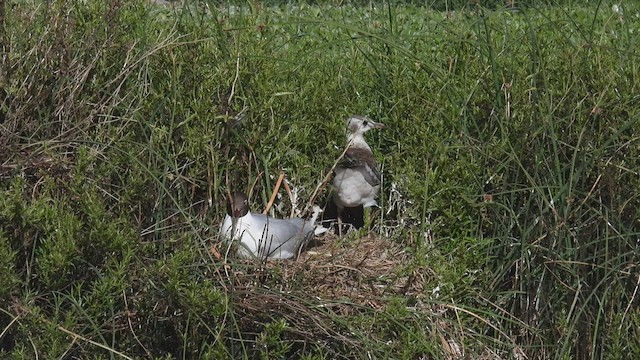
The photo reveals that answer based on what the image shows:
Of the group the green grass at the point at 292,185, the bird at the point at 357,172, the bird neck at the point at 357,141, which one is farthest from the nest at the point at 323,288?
the bird neck at the point at 357,141

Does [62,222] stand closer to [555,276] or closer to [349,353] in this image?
[349,353]

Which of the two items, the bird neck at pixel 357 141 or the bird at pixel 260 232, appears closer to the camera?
the bird at pixel 260 232

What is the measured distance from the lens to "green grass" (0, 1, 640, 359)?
396 cm

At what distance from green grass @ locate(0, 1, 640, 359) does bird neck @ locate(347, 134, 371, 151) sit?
8cm

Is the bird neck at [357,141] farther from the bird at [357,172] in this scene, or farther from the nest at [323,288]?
the nest at [323,288]

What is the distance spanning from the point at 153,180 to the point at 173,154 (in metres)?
0.17

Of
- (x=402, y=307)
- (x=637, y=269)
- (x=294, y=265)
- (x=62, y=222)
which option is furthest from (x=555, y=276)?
(x=62, y=222)

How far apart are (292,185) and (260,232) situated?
0.41 meters

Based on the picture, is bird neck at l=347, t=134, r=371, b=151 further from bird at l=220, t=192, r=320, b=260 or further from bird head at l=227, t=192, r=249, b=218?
bird head at l=227, t=192, r=249, b=218

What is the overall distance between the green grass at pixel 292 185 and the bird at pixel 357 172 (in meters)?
0.07

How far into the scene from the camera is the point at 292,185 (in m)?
4.73

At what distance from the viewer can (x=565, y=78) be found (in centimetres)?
473

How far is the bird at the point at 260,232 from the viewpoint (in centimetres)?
429

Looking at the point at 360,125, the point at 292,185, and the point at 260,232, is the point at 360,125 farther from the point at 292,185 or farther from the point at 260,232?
the point at 260,232
